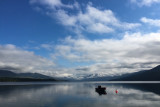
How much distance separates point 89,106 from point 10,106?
78.0 feet

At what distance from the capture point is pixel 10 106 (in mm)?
44062

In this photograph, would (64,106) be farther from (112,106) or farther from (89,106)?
(112,106)

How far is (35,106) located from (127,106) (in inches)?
1088

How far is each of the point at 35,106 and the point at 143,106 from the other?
107 feet

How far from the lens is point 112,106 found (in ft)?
145

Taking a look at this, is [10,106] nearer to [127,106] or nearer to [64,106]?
[64,106]

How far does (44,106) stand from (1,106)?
42.4 feet

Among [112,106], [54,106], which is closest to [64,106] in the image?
[54,106]

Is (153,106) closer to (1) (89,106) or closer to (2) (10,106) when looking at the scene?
(1) (89,106)

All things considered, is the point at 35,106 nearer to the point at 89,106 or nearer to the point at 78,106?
the point at 78,106

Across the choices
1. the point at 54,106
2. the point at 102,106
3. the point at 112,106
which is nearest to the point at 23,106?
the point at 54,106

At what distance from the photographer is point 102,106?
4428 centimetres

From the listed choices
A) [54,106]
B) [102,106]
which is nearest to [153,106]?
[102,106]

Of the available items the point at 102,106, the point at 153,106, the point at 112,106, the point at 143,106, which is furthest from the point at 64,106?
the point at 153,106
